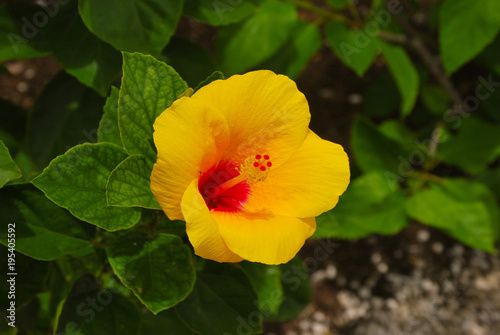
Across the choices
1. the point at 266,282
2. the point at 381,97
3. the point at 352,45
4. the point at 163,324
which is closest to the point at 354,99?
the point at 381,97

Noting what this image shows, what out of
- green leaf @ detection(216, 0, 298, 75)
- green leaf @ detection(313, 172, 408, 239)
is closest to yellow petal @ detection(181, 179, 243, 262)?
green leaf @ detection(216, 0, 298, 75)

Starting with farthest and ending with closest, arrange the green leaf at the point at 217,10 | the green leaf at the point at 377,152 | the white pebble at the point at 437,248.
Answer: the white pebble at the point at 437,248
the green leaf at the point at 377,152
the green leaf at the point at 217,10

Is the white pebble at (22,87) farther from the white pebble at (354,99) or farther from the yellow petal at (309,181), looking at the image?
the yellow petal at (309,181)

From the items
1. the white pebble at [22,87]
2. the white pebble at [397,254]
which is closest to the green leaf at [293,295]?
the white pebble at [397,254]

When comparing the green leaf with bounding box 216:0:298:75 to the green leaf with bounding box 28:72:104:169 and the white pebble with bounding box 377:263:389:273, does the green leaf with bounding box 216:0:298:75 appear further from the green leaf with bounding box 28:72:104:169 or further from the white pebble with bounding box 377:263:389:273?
the white pebble with bounding box 377:263:389:273

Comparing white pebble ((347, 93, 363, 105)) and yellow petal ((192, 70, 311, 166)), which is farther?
white pebble ((347, 93, 363, 105))

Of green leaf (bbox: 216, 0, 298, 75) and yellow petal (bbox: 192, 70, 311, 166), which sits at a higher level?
yellow petal (bbox: 192, 70, 311, 166)
